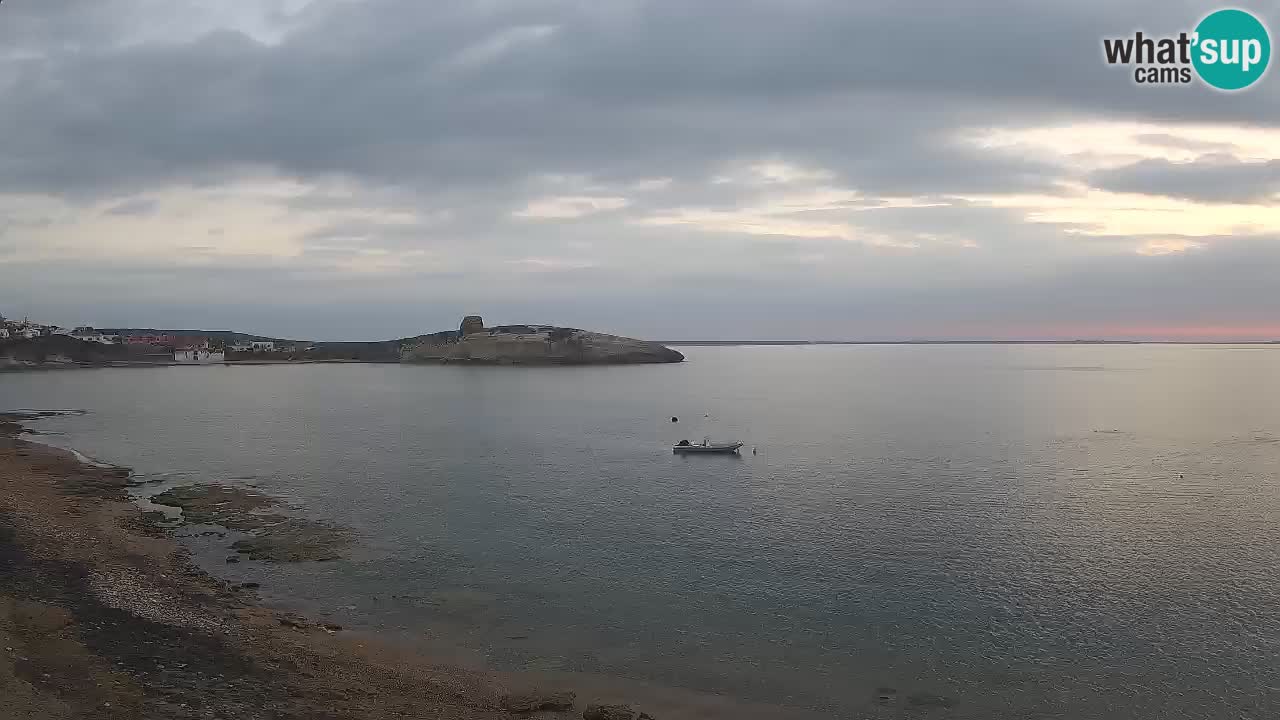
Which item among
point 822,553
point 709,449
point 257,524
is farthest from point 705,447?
point 257,524

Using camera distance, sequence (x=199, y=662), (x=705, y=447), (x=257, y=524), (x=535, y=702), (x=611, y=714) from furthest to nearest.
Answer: (x=705, y=447) → (x=257, y=524) → (x=535, y=702) → (x=199, y=662) → (x=611, y=714)

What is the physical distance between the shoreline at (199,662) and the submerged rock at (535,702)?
0.19 metres

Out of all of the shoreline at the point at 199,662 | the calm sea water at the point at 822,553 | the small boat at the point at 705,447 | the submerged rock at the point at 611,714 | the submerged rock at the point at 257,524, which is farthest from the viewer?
the small boat at the point at 705,447

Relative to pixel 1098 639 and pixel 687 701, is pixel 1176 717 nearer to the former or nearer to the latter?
pixel 1098 639

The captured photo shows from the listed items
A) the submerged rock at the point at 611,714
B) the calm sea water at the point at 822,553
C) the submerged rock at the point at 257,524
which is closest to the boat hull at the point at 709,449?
the calm sea water at the point at 822,553

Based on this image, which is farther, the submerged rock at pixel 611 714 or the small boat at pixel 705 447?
the small boat at pixel 705 447

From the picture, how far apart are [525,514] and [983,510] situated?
84.4 ft

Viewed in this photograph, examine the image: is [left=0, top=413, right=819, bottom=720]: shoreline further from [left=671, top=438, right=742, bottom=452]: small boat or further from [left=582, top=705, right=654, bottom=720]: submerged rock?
[left=671, top=438, right=742, bottom=452]: small boat

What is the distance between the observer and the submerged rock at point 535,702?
63.0ft

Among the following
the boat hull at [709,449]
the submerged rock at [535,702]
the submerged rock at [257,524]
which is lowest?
the submerged rock at [535,702]

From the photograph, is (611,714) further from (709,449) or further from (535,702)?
(709,449)

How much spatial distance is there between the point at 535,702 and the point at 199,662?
865cm

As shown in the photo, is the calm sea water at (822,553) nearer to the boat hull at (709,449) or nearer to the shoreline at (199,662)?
the shoreline at (199,662)

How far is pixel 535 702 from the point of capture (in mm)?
19422
